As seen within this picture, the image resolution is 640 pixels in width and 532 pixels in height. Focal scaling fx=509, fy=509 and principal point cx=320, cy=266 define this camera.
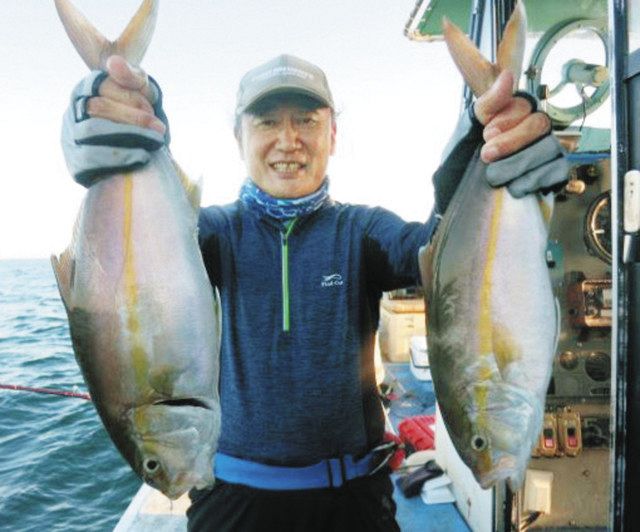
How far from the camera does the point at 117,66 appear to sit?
1354mm

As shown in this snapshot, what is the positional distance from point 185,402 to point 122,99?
84cm

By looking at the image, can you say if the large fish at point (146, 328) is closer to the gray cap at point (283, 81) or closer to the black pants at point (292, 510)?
the black pants at point (292, 510)

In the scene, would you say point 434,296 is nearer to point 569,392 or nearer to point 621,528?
point 621,528

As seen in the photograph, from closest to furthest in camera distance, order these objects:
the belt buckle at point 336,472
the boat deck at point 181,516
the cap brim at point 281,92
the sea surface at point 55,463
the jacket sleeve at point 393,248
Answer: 1. the jacket sleeve at point 393,248
2. the belt buckle at point 336,472
3. the cap brim at point 281,92
4. the boat deck at point 181,516
5. the sea surface at point 55,463

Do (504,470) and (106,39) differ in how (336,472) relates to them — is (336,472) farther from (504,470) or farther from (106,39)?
(106,39)

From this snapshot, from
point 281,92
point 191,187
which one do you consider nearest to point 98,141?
point 191,187

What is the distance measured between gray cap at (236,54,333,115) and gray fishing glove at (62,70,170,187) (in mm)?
869

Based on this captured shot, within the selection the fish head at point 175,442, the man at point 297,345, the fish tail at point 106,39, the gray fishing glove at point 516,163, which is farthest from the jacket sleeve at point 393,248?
the fish tail at point 106,39

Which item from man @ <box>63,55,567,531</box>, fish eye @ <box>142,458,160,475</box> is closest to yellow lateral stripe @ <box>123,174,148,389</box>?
fish eye @ <box>142,458,160,475</box>

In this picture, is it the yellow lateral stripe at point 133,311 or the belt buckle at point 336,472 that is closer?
the yellow lateral stripe at point 133,311

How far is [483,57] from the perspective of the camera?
142 centimetres

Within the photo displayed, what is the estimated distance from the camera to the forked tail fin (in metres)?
1.41

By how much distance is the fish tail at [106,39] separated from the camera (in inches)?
57.8

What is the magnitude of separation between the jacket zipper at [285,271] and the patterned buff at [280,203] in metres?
0.04
